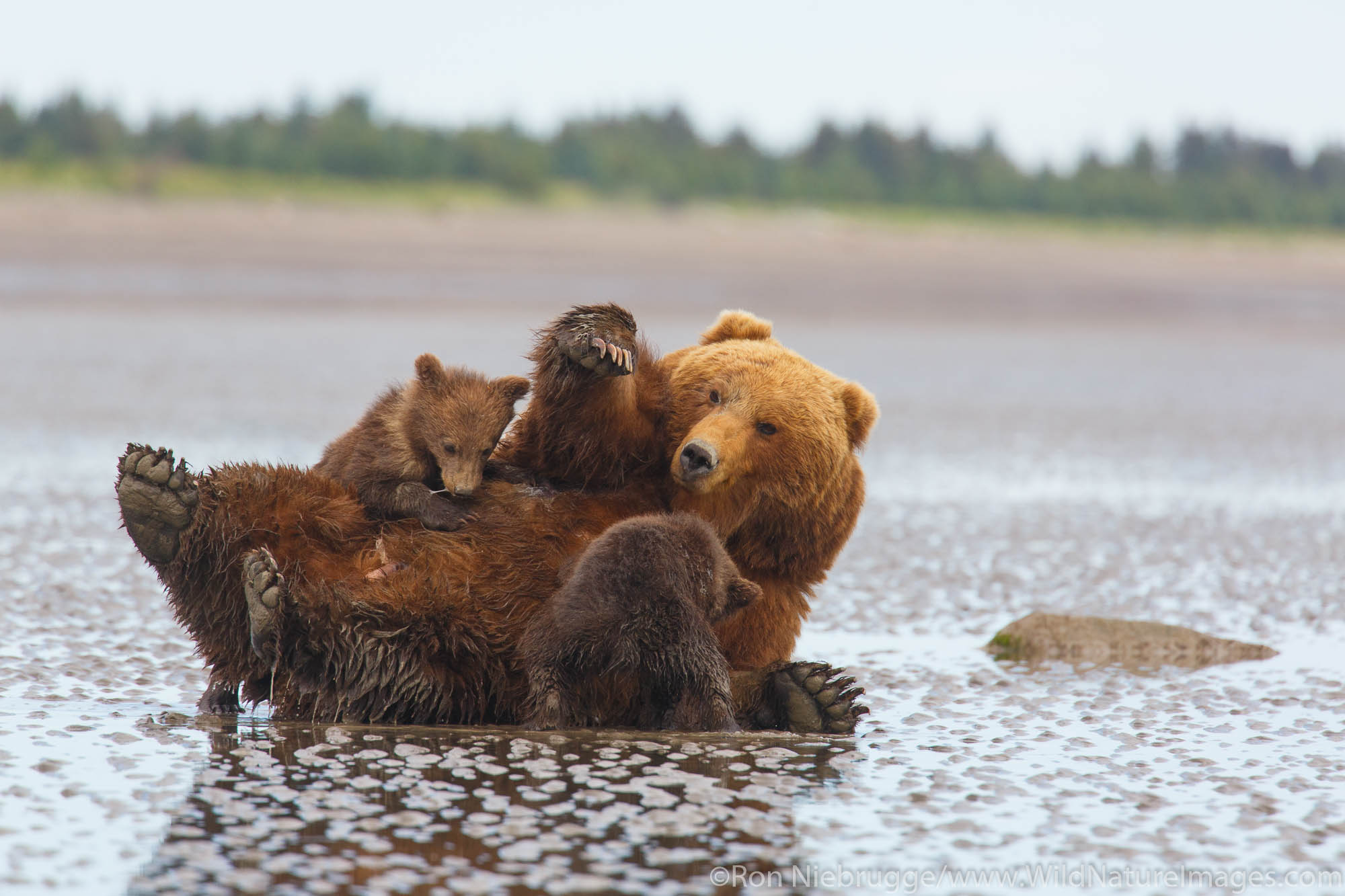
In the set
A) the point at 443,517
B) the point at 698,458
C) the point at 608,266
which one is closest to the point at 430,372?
the point at 443,517

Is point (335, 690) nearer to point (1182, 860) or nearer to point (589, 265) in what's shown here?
point (1182, 860)

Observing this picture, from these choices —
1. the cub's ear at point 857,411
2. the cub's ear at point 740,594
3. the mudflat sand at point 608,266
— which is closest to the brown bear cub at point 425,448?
the cub's ear at point 740,594

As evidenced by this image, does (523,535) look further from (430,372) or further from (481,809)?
(481,809)

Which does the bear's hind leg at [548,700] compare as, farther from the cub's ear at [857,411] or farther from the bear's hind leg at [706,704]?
the cub's ear at [857,411]

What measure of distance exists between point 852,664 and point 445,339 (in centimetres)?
1220

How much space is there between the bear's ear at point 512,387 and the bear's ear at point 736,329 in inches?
23.4

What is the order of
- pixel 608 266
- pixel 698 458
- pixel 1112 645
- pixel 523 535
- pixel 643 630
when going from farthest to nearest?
1. pixel 608 266
2. pixel 1112 645
3. pixel 523 535
4. pixel 698 458
5. pixel 643 630

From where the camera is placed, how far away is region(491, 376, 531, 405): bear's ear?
412cm

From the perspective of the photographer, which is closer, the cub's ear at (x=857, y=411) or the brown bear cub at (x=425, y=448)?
the brown bear cub at (x=425, y=448)

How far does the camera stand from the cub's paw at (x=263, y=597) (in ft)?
11.1

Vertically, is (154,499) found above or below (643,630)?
above

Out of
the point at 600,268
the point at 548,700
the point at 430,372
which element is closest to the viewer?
the point at 548,700

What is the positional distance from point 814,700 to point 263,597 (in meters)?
1.33

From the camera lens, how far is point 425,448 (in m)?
3.91
